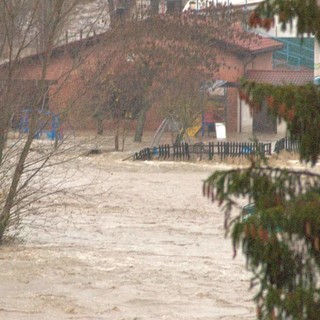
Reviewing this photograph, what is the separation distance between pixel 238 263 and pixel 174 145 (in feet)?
72.4

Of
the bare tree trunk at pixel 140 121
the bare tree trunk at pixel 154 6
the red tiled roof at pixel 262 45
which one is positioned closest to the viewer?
the bare tree trunk at pixel 140 121

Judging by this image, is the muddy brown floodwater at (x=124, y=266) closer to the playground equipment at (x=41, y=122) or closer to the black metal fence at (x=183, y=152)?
the playground equipment at (x=41, y=122)

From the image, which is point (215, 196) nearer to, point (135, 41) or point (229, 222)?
point (229, 222)

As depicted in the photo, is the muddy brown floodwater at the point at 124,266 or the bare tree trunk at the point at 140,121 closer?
the muddy brown floodwater at the point at 124,266

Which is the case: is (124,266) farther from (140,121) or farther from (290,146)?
(140,121)

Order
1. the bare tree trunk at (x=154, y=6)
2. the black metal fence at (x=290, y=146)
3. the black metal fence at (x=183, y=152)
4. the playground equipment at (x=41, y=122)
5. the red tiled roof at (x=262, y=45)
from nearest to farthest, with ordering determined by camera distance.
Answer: the black metal fence at (x=290, y=146) < the playground equipment at (x=41, y=122) < the black metal fence at (x=183, y=152) < the bare tree trunk at (x=154, y=6) < the red tiled roof at (x=262, y=45)

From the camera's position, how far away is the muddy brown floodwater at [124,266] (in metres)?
12.1

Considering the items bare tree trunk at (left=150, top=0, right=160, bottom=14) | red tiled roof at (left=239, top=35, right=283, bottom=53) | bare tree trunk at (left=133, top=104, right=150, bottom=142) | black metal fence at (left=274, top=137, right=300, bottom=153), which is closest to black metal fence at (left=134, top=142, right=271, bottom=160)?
black metal fence at (left=274, top=137, right=300, bottom=153)

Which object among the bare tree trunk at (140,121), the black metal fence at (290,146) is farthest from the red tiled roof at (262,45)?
the black metal fence at (290,146)

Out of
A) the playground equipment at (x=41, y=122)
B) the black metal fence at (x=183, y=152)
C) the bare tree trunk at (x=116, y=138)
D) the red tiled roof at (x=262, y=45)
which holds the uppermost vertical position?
the red tiled roof at (x=262, y=45)

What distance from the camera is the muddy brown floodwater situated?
12.1 metres

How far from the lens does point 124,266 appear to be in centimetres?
1504

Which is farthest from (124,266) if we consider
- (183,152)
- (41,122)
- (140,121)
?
(140,121)

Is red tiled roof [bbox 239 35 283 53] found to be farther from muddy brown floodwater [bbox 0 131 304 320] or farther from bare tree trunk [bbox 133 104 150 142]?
muddy brown floodwater [bbox 0 131 304 320]
